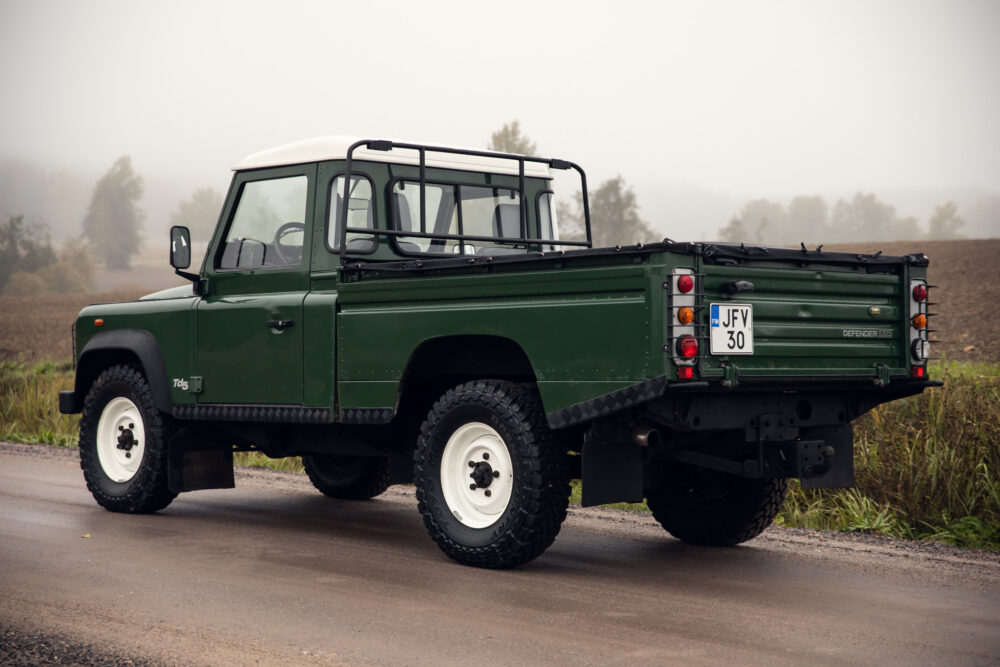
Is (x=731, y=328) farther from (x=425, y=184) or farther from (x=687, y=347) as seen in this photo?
(x=425, y=184)

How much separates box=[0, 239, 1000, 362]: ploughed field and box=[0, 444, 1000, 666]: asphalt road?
12491mm

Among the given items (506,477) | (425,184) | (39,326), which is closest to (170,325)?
(425,184)

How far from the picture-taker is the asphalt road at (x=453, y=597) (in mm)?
4957

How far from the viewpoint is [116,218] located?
141250 millimetres

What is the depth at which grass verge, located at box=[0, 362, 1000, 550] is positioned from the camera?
8.30 m

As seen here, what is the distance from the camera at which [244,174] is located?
8.77 metres

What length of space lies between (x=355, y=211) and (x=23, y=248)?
109 metres

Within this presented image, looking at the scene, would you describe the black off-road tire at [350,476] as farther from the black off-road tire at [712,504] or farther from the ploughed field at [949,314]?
the ploughed field at [949,314]

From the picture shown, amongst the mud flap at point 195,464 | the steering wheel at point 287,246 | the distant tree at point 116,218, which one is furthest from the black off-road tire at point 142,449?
the distant tree at point 116,218

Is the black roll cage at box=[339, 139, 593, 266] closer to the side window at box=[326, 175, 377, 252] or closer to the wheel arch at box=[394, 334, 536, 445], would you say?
the side window at box=[326, 175, 377, 252]

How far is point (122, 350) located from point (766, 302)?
5282 millimetres

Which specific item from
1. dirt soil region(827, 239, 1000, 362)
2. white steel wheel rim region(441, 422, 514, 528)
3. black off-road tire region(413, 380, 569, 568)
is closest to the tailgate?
black off-road tire region(413, 380, 569, 568)

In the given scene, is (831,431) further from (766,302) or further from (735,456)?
(766,302)

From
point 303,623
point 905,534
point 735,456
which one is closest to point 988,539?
point 905,534
